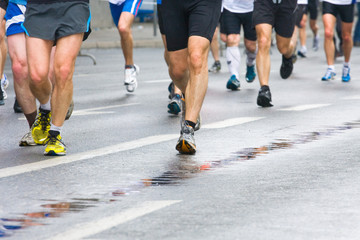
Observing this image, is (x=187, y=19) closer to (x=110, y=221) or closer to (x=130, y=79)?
(x=110, y=221)

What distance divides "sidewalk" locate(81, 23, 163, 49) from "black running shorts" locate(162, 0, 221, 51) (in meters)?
16.3

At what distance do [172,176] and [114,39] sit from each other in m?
19.8

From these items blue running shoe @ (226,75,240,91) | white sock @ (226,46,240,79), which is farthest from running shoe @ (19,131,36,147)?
white sock @ (226,46,240,79)

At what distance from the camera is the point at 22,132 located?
826 centimetres

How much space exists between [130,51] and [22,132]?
13.4 ft

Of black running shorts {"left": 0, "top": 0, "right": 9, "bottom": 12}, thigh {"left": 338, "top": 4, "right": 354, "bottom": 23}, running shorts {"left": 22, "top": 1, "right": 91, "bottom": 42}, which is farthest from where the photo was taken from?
thigh {"left": 338, "top": 4, "right": 354, "bottom": 23}

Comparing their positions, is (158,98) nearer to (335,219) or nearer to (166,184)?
(166,184)

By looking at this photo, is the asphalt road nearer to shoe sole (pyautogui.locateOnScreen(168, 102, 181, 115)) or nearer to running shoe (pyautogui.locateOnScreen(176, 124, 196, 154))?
running shoe (pyautogui.locateOnScreen(176, 124, 196, 154))

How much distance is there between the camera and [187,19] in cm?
723

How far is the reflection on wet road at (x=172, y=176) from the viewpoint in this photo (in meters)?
4.62

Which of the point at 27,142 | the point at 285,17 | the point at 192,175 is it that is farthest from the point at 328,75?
the point at 192,175

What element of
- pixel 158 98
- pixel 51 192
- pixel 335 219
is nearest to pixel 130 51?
pixel 158 98

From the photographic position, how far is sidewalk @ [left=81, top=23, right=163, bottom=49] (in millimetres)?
24222

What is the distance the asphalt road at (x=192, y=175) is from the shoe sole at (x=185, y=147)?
7 cm
